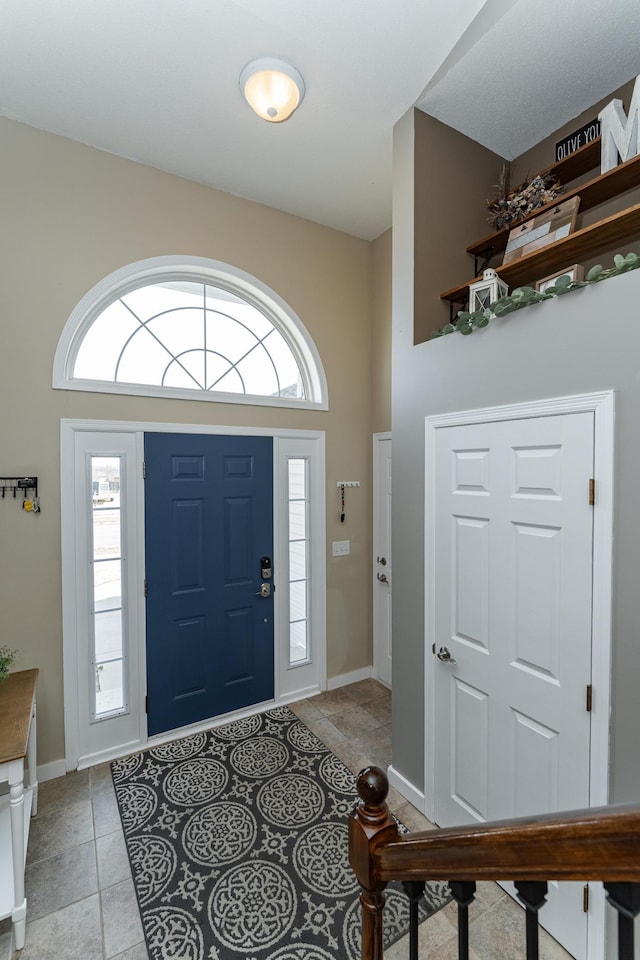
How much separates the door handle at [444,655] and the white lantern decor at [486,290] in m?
1.65

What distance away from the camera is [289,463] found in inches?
130

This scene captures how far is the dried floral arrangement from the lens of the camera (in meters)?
2.18

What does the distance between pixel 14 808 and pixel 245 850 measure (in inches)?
39.6

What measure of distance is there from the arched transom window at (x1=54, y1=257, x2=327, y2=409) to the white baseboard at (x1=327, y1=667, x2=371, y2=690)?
224cm

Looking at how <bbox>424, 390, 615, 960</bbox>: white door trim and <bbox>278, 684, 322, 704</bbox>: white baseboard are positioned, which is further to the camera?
<bbox>278, 684, 322, 704</bbox>: white baseboard

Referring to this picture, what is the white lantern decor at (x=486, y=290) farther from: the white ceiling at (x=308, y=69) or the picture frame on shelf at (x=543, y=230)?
the white ceiling at (x=308, y=69)

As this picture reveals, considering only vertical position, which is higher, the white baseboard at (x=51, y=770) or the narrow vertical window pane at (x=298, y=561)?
the narrow vertical window pane at (x=298, y=561)

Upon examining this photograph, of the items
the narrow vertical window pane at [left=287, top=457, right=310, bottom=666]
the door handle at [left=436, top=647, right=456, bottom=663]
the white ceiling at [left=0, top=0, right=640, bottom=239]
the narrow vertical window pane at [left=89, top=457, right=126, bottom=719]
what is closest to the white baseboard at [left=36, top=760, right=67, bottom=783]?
the narrow vertical window pane at [left=89, top=457, right=126, bottom=719]

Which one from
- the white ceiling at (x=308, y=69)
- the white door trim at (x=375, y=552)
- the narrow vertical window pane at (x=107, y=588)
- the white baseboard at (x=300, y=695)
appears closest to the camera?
the white ceiling at (x=308, y=69)

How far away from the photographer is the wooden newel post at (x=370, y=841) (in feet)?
2.83

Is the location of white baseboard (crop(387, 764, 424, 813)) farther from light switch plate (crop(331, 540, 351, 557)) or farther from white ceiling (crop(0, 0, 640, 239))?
white ceiling (crop(0, 0, 640, 239))

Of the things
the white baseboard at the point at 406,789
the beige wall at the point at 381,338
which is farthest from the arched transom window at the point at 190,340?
the white baseboard at the point at 406,789

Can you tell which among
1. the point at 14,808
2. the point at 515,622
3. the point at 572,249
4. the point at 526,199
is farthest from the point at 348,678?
the point at 526,199

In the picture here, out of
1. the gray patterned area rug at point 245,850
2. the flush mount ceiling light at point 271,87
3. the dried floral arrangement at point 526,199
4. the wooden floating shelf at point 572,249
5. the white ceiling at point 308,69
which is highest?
the white ceiling at point 308,69
